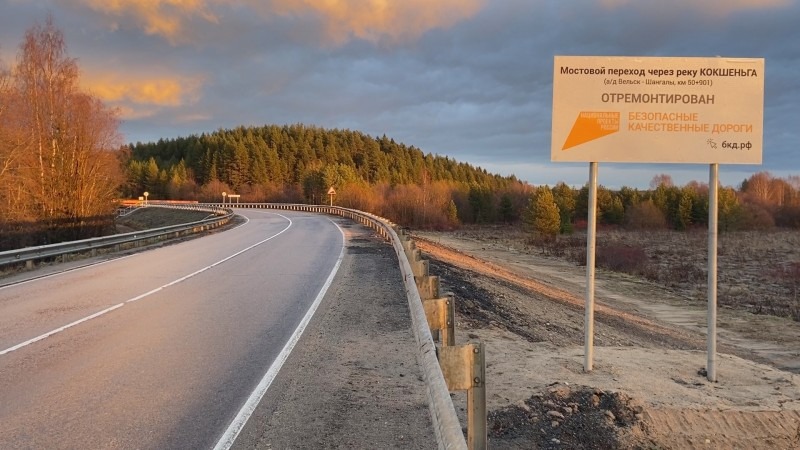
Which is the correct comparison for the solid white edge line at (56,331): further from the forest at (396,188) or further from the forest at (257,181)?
the forest at (396,188)

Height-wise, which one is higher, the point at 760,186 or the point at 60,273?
the point at 760,186

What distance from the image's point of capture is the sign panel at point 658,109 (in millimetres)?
7812

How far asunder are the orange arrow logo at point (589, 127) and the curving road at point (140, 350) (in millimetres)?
4917

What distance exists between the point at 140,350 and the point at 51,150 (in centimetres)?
2909

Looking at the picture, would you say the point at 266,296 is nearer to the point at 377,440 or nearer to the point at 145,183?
the point at 377,440

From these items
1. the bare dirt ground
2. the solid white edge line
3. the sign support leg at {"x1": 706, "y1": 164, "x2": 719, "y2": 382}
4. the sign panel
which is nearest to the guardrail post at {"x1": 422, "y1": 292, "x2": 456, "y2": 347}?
the bare dirt ground

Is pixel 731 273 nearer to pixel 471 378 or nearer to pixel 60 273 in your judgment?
pixel 60 273

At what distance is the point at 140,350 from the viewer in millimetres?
7250

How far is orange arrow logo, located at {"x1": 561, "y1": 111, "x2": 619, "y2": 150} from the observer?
7.90m

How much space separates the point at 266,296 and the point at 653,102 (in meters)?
7.78

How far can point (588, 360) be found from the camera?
7992 millimetres

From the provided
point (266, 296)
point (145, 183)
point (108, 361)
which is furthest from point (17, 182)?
point (145, 183)

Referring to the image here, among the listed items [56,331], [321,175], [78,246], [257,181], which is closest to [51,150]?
[78,246]

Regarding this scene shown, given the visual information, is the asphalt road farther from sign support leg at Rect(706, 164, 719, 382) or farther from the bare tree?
the bare tree
